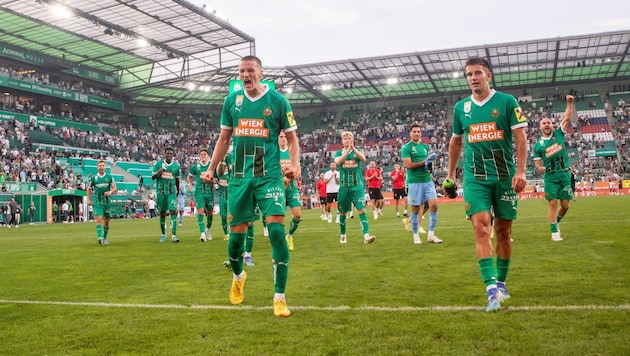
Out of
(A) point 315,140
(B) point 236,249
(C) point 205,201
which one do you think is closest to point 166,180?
(C) point 205,201

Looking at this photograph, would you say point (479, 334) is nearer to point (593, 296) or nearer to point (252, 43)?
point (593, 296)

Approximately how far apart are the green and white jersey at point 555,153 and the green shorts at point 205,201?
344 inches

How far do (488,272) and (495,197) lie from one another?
2.75 ft

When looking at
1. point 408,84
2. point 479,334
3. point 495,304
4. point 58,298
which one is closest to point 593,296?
point 495,304

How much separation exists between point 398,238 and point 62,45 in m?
44.7

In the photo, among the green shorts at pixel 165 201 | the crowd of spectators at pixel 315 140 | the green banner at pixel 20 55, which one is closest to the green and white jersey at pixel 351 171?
the green shorts at pixel 165 201

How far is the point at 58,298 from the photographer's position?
636cm

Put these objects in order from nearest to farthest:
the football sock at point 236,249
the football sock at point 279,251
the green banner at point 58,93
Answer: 1. the football sock at point 279,251
2. the football sock at point 236,249
3. the green banner at point 58,93

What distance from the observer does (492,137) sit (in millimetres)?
5422

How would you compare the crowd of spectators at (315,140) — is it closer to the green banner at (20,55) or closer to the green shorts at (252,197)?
the green banner at (20,55)

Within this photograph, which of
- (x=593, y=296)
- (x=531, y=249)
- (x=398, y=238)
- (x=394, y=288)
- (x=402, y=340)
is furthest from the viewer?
(x=398, y=238)

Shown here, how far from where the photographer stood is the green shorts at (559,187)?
10344 mm

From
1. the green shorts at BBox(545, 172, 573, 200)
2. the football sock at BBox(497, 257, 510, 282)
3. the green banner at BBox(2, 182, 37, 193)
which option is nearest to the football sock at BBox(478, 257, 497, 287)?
the football sock at BBox(497, 257, 510, 282)

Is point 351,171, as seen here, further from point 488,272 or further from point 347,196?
point 488,272
